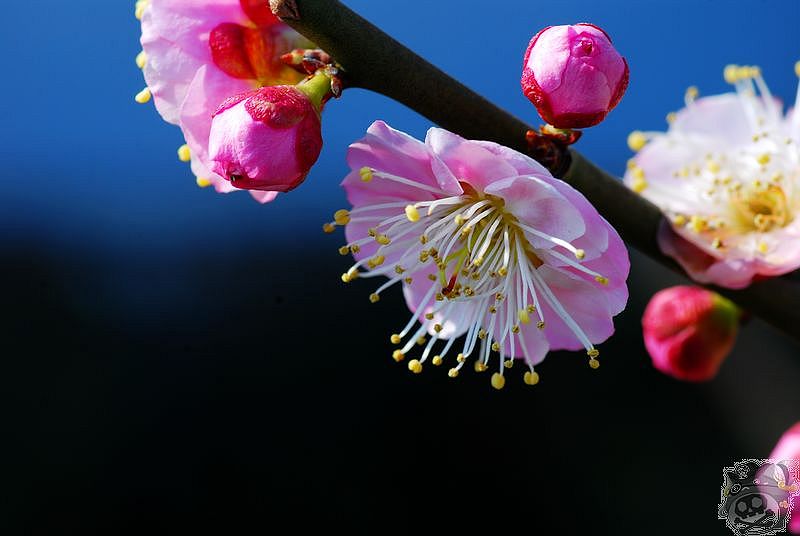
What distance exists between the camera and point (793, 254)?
901mm

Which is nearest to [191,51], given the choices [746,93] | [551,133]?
[551,133]

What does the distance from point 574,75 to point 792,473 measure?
554mm

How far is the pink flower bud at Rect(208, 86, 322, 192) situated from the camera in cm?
64

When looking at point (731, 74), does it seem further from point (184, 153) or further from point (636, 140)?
point (184, 153)

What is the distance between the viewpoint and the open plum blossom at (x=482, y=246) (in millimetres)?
716

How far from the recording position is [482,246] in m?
0.85

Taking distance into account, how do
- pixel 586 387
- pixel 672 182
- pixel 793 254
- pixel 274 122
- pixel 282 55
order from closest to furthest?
pixel 274 122 < pixel 282 55 < pixel 793 254 < pixel 672 182 < pixel 586 387

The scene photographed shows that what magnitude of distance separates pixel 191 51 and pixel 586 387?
518 centimetres

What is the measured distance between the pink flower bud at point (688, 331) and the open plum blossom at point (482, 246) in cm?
23

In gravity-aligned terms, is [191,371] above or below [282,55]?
above

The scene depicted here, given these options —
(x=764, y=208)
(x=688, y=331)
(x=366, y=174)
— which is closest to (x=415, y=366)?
(x=366, y=174)

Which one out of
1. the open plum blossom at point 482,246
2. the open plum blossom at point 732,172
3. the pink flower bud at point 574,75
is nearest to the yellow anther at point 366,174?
the open plum blossom at point 482,246

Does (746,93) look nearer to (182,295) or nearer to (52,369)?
(182,295)

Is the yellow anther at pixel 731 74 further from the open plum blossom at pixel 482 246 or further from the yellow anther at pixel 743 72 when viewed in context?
the open plum blossom at pixel 482 246
